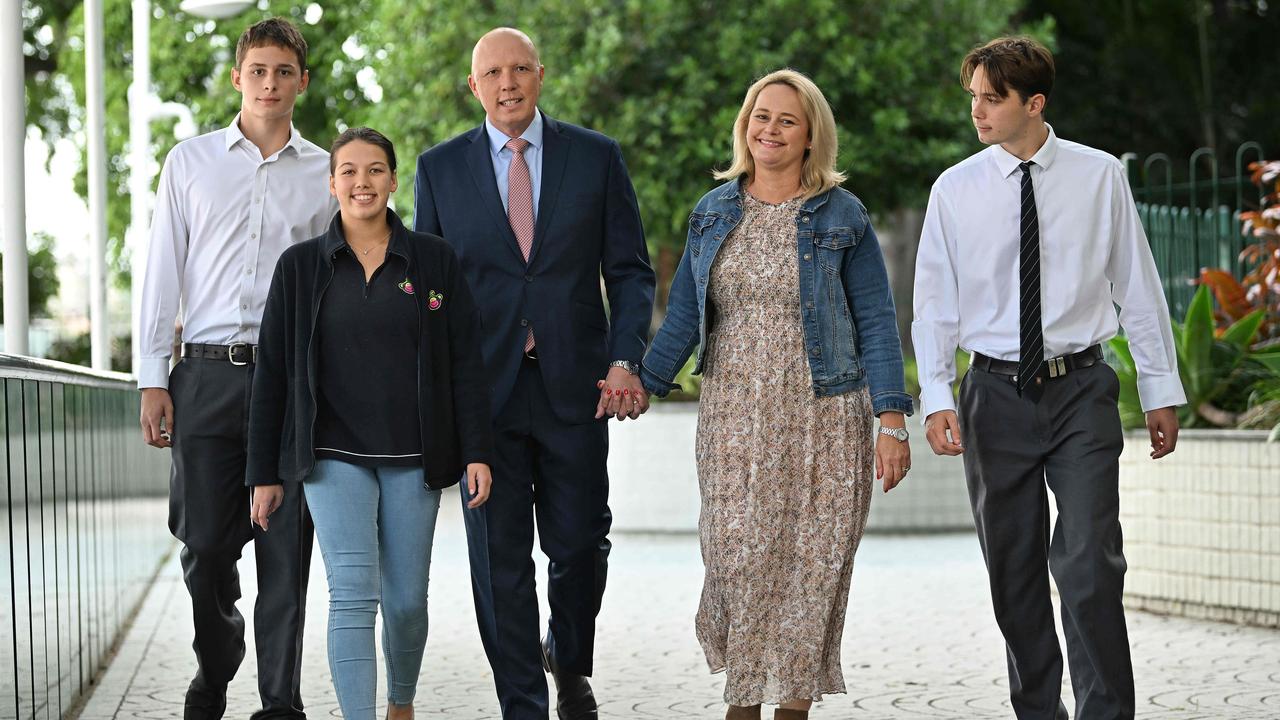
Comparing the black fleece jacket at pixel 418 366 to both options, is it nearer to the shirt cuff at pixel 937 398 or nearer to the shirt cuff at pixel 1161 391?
the shirt cuff at pixel 937 398

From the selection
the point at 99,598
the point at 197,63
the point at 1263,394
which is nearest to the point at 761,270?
the point at 99,598

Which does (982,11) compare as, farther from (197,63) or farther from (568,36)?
(197,63)

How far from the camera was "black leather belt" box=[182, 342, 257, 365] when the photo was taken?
18.6 feet

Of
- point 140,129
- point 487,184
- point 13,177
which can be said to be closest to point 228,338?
point 487,184

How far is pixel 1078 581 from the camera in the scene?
513 centimetres

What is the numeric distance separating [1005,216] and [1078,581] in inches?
43.0

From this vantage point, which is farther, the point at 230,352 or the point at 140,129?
the point at 140,129

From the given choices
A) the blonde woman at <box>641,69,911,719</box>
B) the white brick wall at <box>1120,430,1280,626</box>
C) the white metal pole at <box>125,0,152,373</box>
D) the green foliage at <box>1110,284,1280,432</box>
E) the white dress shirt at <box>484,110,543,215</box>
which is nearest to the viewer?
the blonde woman at <box>641,69,911,719</box>

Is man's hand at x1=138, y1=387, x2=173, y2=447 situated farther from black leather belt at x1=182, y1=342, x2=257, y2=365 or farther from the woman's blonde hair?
the woman's blonde hair

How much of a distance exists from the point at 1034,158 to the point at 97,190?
24.3ft

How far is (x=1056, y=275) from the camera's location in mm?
5266

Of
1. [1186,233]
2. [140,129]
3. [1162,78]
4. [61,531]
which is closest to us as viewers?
[61,531]

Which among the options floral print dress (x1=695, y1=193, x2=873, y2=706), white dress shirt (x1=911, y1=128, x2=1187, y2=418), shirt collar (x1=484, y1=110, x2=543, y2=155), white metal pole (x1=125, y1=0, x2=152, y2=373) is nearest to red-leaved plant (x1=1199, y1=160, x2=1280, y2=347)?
white dress shirt (x1=911, y1=128, x2=1187, y2=418)

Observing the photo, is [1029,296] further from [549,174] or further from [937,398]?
[549,174]
